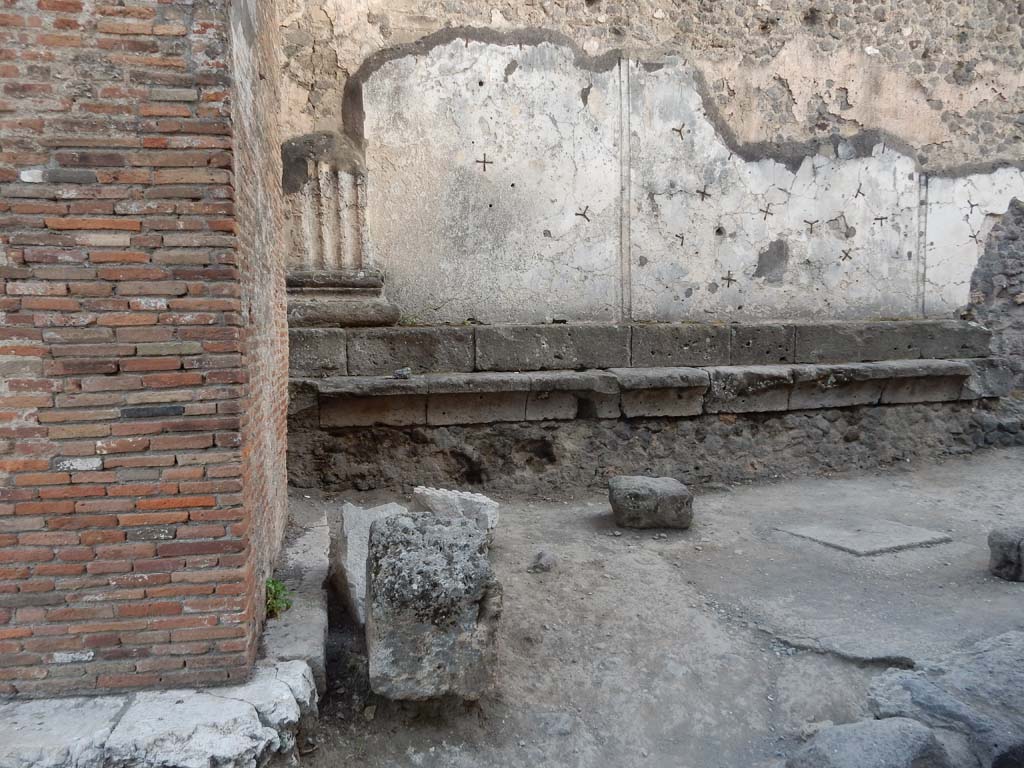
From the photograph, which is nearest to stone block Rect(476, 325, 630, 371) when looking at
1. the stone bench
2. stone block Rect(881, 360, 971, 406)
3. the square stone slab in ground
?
the stone bench

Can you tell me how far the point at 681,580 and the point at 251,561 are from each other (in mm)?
2760

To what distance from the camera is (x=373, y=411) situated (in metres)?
5.90

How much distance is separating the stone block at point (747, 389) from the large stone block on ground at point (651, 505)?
1480mm

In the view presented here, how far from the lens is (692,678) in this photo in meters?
3.51

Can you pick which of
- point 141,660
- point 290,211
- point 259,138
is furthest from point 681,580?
point 290,211

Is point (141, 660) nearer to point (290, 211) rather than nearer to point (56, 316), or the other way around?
point (56, 316)

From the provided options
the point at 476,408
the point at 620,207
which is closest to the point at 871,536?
the point at 476,408

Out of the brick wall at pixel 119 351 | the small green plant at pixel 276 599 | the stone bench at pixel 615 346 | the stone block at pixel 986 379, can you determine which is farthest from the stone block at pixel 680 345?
the brick wall at pixel 119 351

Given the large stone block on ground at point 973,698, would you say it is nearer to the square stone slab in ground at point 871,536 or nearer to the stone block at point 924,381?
the square stone slab in ground at point 871,536

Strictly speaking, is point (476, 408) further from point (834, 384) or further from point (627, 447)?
point (834, 384)

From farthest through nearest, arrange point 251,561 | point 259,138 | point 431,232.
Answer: point 431,232 → point 259,138 → point 251,561

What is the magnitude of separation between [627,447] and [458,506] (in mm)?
2155

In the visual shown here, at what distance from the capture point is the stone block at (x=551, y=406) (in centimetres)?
625

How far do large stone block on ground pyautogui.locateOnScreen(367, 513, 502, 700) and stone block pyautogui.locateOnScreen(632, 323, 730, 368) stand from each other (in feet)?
13.0
